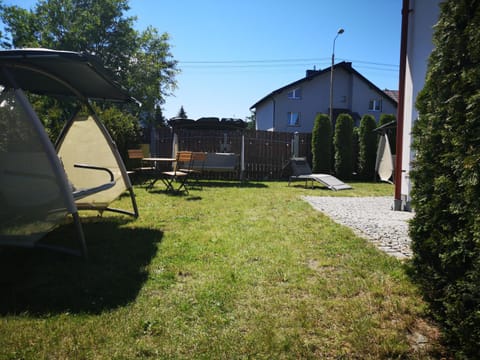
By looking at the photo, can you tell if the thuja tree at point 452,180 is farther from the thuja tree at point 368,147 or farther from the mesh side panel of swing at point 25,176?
the thuja tree at point 368,147

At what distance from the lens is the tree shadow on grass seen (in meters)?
2.17

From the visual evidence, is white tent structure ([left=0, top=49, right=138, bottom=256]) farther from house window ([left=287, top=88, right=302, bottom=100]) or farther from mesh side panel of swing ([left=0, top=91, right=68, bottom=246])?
house window ([left=287, top=88, right=302, bottom=100])

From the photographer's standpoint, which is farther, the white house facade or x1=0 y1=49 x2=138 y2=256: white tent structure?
the white house facade

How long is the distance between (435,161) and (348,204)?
15.9ft

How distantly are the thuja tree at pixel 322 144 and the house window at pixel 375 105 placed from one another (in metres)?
13.7

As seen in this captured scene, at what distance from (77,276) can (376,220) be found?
422cm

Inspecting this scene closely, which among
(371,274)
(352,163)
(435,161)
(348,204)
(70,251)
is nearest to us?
(435,161)

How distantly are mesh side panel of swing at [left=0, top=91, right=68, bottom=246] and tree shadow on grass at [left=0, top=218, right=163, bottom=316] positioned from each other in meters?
0.38

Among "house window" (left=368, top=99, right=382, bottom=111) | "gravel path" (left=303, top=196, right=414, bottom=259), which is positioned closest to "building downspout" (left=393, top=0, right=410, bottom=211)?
"gravel path" (left=303, top=196, right=414, bottom=259)

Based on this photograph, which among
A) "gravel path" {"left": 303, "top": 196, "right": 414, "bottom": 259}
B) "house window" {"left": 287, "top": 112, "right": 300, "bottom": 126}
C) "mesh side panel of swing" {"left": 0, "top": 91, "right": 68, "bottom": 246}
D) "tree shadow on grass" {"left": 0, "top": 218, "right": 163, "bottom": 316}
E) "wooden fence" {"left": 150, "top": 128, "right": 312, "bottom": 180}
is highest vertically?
"house window" {"left": 287, "top": 112, "right": 300, "bottom": 126}

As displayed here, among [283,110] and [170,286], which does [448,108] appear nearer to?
[170,286]

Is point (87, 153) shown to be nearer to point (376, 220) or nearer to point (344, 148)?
point (376, 220)

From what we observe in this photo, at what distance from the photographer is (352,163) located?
1394 centimetres

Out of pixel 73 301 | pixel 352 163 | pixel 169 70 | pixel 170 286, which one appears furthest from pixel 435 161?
pixel 169 70
